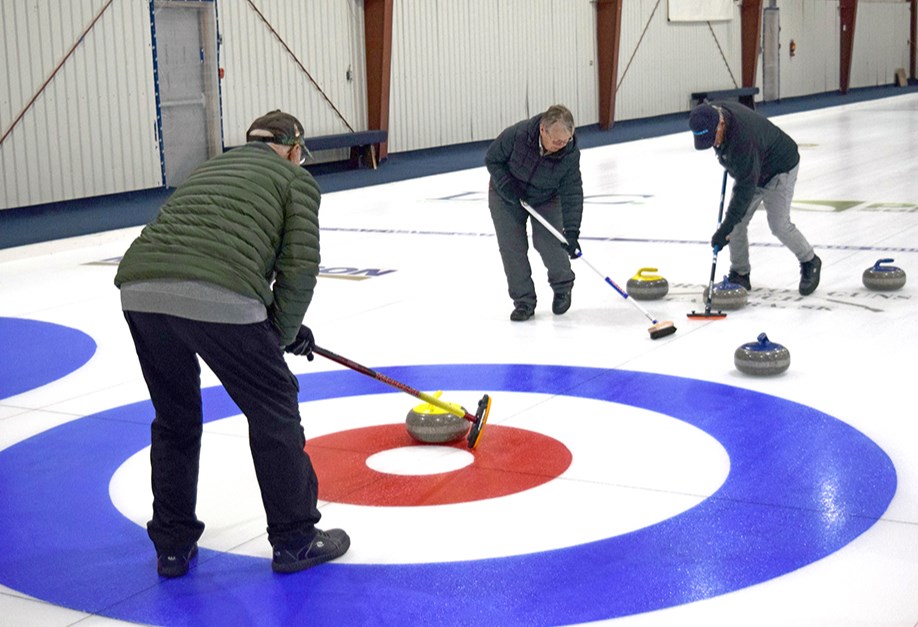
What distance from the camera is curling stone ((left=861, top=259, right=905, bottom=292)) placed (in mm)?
9203

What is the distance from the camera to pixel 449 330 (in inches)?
344

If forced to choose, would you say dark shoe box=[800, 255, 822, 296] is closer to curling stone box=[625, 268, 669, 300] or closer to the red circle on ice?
curling stone box=[625, 268, 669, 300]

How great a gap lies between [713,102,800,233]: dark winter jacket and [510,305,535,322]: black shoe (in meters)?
1.48

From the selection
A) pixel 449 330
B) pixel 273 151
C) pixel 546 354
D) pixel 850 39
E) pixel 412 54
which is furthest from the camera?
pixel 850 39

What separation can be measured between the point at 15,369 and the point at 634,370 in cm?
388

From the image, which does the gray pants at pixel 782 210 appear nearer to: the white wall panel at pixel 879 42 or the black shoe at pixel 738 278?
the black shoe at pixel 738 278

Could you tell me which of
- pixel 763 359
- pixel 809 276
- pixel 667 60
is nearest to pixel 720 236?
pixel 809 276

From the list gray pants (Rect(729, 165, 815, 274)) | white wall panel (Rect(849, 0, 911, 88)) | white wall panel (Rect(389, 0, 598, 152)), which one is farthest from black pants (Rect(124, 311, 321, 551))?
white wall panel (Rect(849, 0, 911, 88))

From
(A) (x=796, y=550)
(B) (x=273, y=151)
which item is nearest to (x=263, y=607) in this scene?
(B) (x=273, y=151)

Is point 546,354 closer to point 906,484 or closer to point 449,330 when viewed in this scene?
point 449,330

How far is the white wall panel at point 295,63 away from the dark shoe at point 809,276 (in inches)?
453

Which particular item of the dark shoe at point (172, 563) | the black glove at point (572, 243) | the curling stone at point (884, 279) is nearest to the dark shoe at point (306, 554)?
the dark shoe at point (172, 563)

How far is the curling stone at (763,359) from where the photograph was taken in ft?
22.9

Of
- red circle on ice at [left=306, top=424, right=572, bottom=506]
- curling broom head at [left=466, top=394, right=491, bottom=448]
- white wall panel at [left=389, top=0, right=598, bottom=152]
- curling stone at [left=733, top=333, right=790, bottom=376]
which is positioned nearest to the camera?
red circle on ice at [left=306, top=424, right=572, bottom=506]
